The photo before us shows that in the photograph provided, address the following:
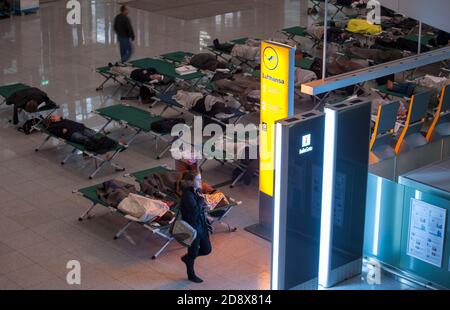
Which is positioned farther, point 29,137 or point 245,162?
point 29,137

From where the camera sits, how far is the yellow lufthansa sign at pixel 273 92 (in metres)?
9.93

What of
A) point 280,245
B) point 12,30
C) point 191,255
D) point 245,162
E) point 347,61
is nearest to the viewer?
point 280,245

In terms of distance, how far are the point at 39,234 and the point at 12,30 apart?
405 inches

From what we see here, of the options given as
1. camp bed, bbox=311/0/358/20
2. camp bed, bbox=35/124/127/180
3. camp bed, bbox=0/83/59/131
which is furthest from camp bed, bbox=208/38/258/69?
camp bed, bbox=311/0/358/20

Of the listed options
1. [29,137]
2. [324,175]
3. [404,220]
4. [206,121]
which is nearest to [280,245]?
[324,175]

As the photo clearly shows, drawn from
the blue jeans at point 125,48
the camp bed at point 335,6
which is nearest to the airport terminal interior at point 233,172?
the blue jeans at point 125,48

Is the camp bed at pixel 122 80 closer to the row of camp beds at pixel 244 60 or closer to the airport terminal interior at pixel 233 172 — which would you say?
the airport terminal interior at pixel 233 172

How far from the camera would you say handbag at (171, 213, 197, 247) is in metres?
9.27

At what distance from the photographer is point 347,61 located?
1569 cm

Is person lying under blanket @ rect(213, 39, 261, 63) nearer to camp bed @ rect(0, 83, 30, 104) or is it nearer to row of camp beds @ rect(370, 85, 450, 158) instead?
camp bed @ rect(0, 83, 30, 104)

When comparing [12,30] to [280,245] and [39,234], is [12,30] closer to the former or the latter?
[39,234]

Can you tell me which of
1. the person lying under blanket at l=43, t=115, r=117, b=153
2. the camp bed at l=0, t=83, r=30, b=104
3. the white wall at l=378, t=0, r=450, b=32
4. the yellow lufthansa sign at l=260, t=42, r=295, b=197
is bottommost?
the person lying under blanket at l=43, t=115, r=117, b=153

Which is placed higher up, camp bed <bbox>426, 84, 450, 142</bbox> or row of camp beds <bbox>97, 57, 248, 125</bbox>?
camp bed <bbox>426, 84, 450, 142</bbox>
